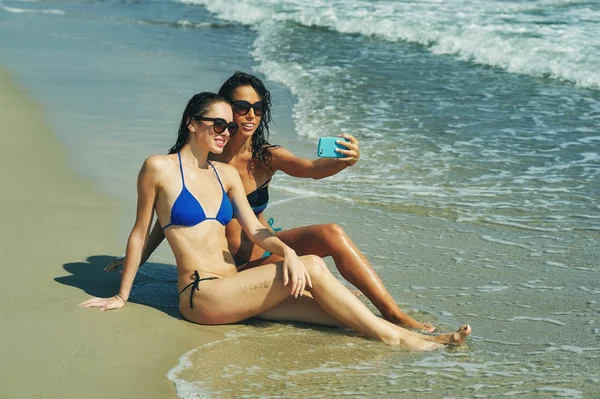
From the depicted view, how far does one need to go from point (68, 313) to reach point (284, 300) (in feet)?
3.68

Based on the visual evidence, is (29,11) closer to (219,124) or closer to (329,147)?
(219,124)

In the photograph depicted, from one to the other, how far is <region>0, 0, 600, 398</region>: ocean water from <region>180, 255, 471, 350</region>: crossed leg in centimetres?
9

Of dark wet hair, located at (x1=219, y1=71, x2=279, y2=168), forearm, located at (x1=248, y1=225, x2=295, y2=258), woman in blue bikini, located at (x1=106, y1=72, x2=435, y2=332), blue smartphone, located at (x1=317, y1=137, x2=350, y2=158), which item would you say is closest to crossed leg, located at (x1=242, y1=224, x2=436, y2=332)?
woman in blue bikini, located at (x1=106, y1=72, x2=435, y2=332)

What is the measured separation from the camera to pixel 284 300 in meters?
4.92

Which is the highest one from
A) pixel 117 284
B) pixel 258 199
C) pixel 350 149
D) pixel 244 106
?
pixel 244 106

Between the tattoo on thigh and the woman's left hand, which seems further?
the woman's left hand

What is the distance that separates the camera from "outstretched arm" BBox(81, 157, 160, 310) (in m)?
4.90

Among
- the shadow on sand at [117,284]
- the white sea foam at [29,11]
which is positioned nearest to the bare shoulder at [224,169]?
the shadow on sand at [117,284]

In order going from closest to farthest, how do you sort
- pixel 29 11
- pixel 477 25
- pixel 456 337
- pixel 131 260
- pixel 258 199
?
pixel 456 337 < pixel 131 260 < pixel 258 199 < pixel 477 25 < pixel 29 11

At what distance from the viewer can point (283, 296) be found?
189 inches

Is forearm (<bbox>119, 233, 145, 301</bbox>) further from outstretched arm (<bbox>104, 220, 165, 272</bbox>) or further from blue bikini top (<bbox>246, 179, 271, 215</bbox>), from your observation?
blue bikini top (<bbox>246, 179, 271, 215</bbox>)

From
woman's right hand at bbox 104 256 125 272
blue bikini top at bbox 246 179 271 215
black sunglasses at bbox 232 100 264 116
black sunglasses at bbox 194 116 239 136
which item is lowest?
woman's right hand at bbox 104 256 125 272

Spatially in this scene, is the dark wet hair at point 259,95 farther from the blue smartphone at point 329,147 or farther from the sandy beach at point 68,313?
the sandy beach at point 68,313

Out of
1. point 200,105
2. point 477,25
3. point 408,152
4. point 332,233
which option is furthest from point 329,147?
point 477,25
